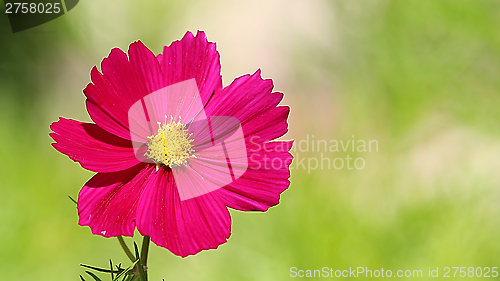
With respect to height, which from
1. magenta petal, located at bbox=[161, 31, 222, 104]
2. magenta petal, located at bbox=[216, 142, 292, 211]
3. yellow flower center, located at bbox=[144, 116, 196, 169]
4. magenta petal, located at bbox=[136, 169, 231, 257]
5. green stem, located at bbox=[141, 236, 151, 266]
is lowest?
green stem, located at bbox=[141, 236, 151, 266]

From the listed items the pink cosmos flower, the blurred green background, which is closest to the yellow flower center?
the pink cosmos flower

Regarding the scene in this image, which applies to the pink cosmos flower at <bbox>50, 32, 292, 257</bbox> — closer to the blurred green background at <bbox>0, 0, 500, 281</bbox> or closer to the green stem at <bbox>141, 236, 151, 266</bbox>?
the green stem at <bbox>141, 236, 151, 266</bbox>

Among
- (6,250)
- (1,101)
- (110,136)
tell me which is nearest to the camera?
(110,136)

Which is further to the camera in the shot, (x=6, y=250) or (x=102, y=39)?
(x=102, y=39)

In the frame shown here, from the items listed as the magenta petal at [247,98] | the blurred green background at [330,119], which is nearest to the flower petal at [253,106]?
the magenta petal at [247,98]

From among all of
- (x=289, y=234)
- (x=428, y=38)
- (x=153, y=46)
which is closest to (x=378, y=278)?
(x=289, y=234)

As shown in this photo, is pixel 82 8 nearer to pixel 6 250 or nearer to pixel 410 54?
pixel 6 250

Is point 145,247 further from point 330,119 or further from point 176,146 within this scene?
point 330,119

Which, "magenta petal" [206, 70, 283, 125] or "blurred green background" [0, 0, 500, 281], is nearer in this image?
"magenta petal" [206, 70, 283, 125]
